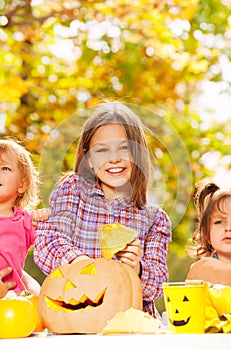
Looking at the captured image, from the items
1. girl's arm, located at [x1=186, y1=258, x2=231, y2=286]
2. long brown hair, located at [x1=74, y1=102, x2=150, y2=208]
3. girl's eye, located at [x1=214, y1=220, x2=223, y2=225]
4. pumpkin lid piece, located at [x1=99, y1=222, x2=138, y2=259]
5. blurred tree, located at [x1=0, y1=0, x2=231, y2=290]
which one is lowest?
girl's arm, located at [x1=186, y1=258, x2=231, y2=286]

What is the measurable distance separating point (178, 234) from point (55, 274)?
297 centimetres

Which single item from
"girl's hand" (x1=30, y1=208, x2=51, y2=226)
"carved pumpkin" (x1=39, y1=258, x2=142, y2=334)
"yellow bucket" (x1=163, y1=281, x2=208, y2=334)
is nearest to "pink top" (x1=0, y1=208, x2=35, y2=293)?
"girl's hand" (x1=30, y1=208, x2=51, y2=226)

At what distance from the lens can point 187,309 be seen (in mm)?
1175

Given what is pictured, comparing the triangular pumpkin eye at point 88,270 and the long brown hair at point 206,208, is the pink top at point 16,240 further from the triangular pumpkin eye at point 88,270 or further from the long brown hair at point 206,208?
the triangular pumpkin eye at point 88,270

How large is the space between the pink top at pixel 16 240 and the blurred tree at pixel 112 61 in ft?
7.79

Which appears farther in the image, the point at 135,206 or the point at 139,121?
the point at 135,206

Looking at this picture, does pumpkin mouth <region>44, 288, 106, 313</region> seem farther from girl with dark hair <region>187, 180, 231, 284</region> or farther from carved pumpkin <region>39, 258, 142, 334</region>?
girl with dark hair <region>187, 180, 231, 284</region>

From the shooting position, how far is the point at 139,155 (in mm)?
1633

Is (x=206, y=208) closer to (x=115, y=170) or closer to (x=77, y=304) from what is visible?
(x=115, y=170)

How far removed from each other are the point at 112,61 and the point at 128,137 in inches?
131

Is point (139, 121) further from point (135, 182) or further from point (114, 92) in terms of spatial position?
point (114, 92)

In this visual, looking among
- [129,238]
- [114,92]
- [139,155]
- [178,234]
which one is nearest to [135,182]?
[139,155]

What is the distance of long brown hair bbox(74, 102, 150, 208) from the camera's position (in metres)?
1.64

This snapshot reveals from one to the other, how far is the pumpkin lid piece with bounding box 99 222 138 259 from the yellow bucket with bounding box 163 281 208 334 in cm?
19
